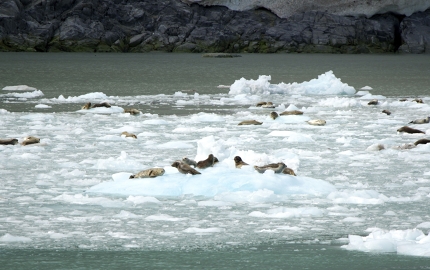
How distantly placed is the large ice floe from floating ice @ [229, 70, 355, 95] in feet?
19.7

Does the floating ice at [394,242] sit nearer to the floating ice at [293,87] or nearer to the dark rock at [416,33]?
the floating ice at [293,87]

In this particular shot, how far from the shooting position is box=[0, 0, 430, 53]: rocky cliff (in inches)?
2185

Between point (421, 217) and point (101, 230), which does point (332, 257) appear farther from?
point (101, 230)

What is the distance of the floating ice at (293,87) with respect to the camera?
16500mm

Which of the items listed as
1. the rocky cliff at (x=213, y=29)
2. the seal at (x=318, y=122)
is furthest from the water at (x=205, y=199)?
the rocky cliff at (x=213, y=29)

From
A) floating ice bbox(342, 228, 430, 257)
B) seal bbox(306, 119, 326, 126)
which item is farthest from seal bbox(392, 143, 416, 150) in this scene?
floating ice bbox(342, 228, 430, 257)

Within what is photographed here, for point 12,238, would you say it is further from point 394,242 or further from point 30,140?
point 30,140

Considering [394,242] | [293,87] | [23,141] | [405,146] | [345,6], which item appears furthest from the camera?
[345,6]

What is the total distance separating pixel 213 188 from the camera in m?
5.71

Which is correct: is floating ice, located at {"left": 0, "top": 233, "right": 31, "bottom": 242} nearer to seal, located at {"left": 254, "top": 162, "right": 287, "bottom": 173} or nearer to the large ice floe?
the large ice floe

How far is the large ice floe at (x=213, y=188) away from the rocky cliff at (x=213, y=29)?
152 feet

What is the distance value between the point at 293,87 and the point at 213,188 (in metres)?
11.7

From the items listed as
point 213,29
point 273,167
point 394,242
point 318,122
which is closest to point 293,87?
point 318,122

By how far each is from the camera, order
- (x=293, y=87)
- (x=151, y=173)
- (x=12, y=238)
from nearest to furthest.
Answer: (x=12, y=238) → (x=151, y=173) → (x=293, y=87)
